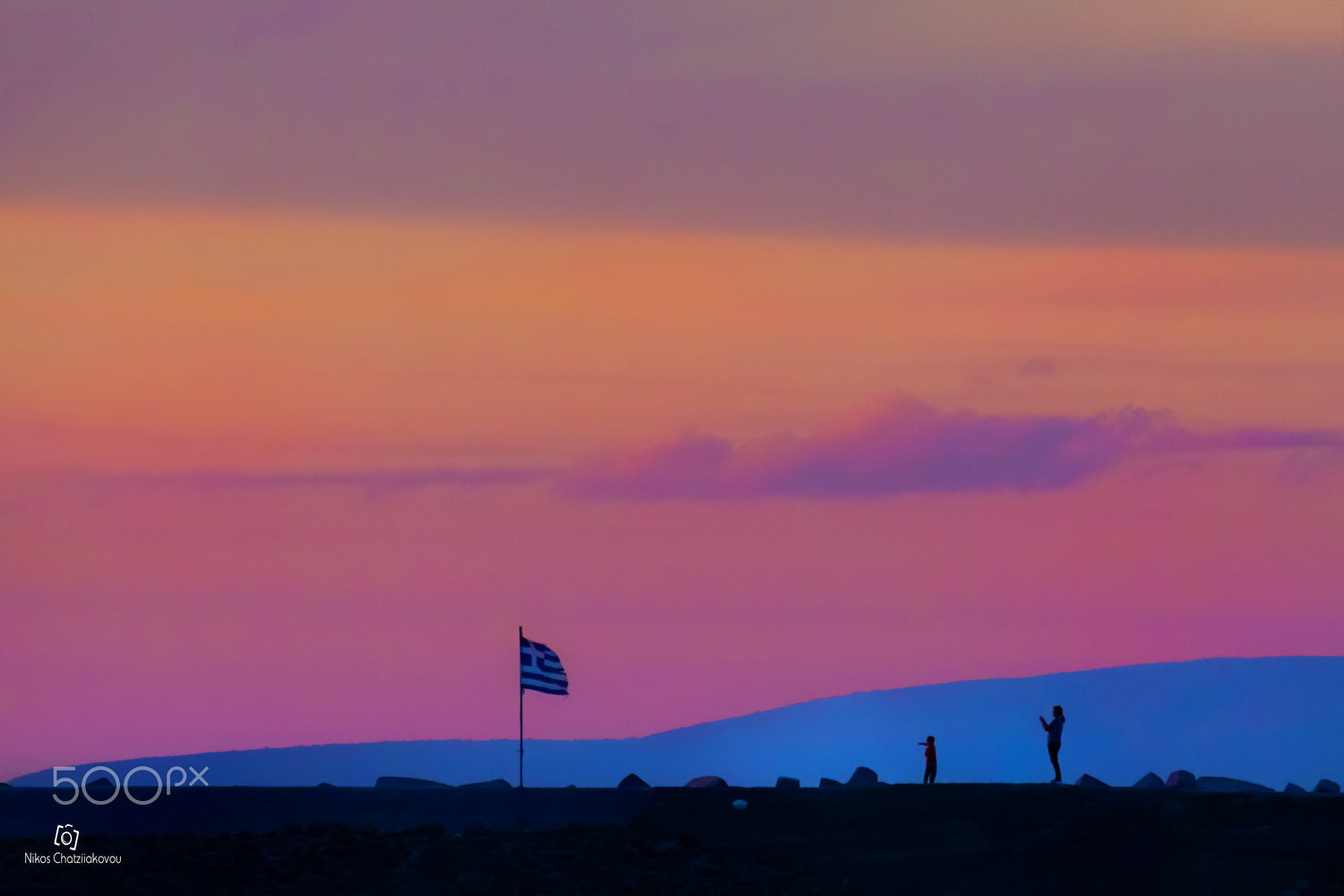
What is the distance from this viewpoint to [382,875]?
99.6 feet

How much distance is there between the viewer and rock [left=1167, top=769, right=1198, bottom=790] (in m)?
39.7

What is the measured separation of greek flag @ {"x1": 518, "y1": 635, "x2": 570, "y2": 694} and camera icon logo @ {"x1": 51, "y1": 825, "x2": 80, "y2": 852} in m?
7.79

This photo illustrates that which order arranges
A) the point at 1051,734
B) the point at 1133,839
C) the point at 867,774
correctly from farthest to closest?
the point at 867,774 < the point at 1051,734 < the point at 1133,839

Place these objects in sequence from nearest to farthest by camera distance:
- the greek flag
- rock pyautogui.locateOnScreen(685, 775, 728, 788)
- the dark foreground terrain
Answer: the dark foreground terrain
the greek flag
rock pyautogui.locateOnScreen(685, 775, 728, 788)

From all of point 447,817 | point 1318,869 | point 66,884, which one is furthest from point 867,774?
point 66,884

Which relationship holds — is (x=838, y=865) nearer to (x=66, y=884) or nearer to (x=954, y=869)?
(x=954, y=869)

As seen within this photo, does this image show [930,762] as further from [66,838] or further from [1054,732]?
[66,838]

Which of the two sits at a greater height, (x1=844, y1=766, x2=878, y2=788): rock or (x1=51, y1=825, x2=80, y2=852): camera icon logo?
(x1=844, y1=766, x2=878, y2=788): rock

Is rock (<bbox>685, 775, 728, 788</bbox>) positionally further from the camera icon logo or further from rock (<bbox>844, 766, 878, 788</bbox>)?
the camera icon logo

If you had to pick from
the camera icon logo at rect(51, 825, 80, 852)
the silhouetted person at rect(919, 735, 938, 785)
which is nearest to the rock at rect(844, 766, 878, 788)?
the silhouetted person at rect(919, 735, 938, 785)

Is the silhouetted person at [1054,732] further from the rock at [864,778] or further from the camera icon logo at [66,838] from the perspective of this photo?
the camera icon logo at [66,838]

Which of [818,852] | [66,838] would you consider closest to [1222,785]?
[818,852]

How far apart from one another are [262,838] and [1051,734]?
1382 cm

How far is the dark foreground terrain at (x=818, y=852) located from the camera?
2958 cm
